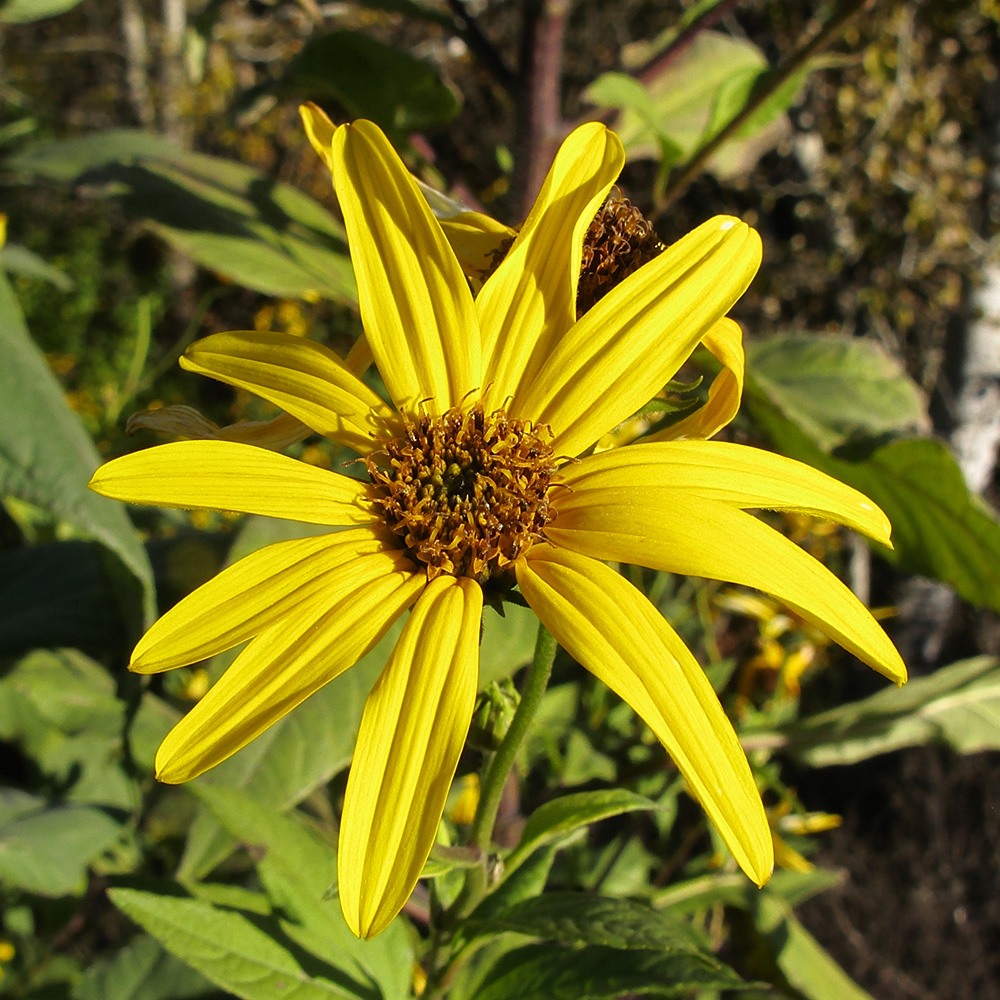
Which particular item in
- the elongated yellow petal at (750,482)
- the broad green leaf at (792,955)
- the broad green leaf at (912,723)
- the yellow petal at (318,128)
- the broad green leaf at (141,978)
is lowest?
the broad green leaf at (792,955)

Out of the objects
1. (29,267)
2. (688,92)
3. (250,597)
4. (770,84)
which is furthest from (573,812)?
(29,267)

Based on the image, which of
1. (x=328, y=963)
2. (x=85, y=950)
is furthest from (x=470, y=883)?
(x=85, y=950)

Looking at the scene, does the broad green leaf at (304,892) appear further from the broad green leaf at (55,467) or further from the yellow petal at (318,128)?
the yellow petal at (318,128)

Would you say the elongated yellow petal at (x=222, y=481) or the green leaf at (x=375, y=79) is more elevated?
the green leaf at (x=375, y=79)

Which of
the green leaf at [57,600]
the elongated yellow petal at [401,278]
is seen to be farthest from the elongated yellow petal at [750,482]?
the green leaf at [57,600]

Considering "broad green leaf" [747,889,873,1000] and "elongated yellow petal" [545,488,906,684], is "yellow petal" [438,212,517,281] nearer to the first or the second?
"elongated yellow petal" [545,488,906,684]

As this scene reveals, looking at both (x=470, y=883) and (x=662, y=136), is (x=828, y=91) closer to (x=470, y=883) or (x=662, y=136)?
(x=662, y=136)
